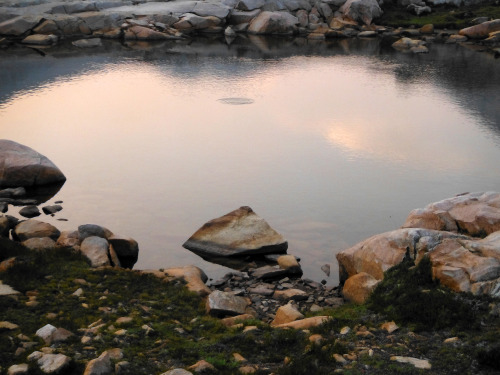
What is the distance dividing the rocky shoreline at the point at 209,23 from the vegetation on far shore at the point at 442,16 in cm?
148

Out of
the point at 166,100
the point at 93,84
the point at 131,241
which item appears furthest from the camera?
the point at 93,84

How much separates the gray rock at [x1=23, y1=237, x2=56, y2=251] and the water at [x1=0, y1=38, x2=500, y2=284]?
2830 mm

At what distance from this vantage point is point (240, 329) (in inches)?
650

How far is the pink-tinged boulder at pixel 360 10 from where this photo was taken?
75.9 meters

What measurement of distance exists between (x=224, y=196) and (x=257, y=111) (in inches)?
538

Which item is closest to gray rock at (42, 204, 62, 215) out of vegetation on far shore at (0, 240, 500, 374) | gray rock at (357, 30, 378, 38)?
vegetation on far shore at (0, 240, 500, 374)

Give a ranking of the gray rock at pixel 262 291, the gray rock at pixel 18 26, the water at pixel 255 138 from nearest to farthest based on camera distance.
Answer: the gray rock at pixel 262 291 → the water at pixel 255 138 → the gray rock at pixel 18 26

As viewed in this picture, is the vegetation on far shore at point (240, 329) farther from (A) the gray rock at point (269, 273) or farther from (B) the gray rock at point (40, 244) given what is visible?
(A) the gray rock at point (269, 273)

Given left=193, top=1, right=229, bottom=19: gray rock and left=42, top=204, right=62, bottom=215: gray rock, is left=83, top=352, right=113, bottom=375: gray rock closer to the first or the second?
left=42, top=204, right=62, bottom=215: gray rock

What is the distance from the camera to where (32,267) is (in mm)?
19609

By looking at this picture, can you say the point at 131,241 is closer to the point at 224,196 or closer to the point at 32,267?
the point at 32,267

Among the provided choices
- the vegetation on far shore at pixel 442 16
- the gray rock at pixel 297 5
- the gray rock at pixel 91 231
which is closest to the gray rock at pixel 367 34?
the vegetation on far shore at pixel 442 16

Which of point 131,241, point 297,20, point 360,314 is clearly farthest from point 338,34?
point 360,314

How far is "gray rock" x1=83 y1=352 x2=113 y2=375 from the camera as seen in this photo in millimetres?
13383
